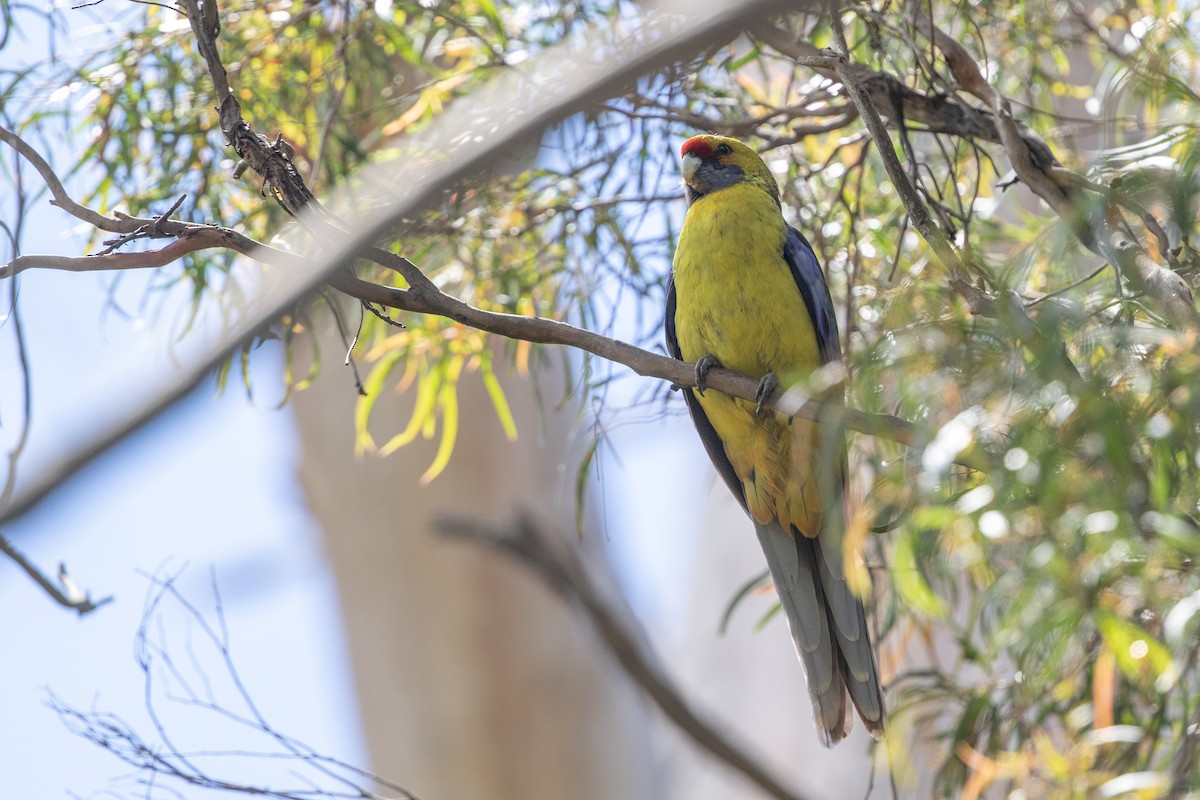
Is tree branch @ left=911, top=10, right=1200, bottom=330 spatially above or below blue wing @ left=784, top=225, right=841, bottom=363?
below

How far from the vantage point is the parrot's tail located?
240 centimetres

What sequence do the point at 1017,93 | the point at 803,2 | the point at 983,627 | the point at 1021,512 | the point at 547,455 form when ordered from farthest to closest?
the point at 547,455, the point at 1017,93, the point at 983,627, the point at 803,2, the point at 1021,512

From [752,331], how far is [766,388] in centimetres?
24

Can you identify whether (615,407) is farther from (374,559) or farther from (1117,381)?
(374,559)

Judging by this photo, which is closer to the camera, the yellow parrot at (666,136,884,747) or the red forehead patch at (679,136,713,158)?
the yellow parrot at (666,136,884,747)

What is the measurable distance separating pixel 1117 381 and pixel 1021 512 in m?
0.39

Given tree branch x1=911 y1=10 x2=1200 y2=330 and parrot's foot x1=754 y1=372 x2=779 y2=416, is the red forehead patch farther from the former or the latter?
parrot's foot x1=754 y1=372 x2=779 y2=416

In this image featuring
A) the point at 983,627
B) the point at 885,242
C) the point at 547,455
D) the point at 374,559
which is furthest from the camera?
the point at 547,455

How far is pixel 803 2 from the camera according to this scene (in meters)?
1.45

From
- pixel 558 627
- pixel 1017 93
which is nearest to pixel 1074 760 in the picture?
pixel 1017 93

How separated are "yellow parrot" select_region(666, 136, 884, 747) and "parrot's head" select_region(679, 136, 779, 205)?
7 centimetres

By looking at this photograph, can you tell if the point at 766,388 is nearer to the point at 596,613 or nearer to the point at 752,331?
the point at 752,331

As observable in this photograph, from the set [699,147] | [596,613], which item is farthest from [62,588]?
[699,147]

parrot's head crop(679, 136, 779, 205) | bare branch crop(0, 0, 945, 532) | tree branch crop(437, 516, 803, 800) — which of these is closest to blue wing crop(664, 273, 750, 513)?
parrot's head crop(679, 136, 779, 205)
